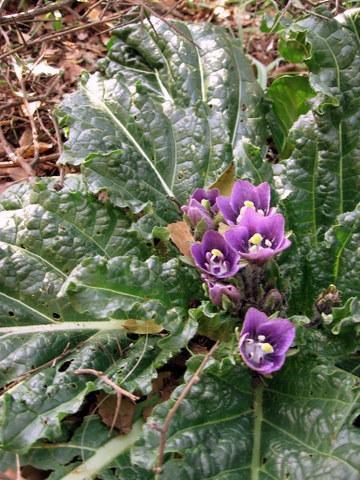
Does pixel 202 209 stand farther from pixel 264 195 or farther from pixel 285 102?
pixel 285 102

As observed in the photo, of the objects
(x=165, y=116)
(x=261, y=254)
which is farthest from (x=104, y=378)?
(x=165, y=116)

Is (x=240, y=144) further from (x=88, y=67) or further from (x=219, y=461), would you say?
(x=88, y=67)

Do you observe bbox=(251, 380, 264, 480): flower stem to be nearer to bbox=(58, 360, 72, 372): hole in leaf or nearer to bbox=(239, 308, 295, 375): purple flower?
bbox=(239, 308, 295, 375): purple flower

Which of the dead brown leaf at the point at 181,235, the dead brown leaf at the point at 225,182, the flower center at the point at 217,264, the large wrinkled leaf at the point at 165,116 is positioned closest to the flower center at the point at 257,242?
the flower center at the point at 217,264

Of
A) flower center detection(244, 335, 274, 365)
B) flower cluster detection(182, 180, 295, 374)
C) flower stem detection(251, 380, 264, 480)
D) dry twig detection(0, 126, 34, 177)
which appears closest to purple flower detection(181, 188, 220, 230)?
flower cluster detection(182, 180, 295, 374)

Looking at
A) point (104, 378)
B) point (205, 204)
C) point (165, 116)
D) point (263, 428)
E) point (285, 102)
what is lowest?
point (263, 428)

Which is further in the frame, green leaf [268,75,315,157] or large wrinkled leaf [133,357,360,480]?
green leaf [268,75,315,157]

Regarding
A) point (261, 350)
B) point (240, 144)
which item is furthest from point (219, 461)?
point (240, 144)
